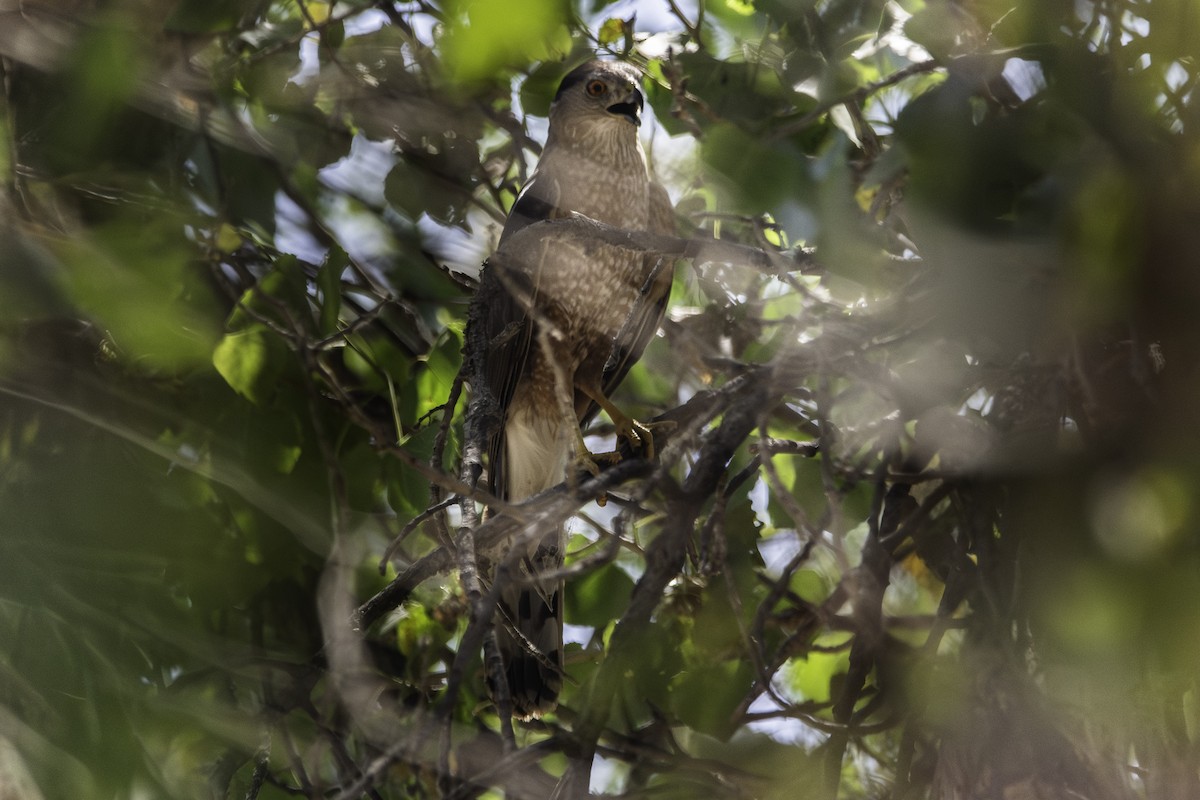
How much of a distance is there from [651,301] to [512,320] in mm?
385

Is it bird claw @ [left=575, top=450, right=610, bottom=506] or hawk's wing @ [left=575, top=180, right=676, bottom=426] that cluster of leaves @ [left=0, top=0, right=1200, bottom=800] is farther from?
bird claw @ [left=575, top=450, right=610, bottom=506]

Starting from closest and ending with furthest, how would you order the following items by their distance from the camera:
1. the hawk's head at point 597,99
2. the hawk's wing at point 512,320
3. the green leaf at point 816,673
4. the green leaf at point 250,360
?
the green leaf at point 250,360, the green leaf at point 816,673, the hawk's wing at point 512,320, the hawk's head at point 597,99

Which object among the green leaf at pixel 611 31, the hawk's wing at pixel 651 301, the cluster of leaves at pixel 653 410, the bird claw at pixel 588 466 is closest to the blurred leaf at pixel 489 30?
the cluster of leaves at pixel 653 410

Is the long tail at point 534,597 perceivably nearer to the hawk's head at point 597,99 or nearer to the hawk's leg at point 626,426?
the hawk's leg at point 626,426

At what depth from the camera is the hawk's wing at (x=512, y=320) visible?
262cm

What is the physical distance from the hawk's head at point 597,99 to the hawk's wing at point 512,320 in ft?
1.04

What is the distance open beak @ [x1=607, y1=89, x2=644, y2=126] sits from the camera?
10.4ft

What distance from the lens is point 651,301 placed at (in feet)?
9.54

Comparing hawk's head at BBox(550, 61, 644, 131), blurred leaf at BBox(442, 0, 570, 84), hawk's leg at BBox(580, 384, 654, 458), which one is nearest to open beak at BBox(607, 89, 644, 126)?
hawk's head at BBox(550, 61, 644, 131)

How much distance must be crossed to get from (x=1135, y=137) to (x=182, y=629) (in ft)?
6.53

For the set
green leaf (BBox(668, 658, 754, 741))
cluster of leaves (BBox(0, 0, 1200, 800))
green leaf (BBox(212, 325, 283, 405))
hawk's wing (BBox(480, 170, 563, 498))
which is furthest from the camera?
hawk's wing (BBox(480, 170, 563, 498))

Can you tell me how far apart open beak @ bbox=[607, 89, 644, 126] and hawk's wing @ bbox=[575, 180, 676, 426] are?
1.01 ft

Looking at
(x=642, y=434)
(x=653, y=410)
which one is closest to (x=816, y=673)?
(x=642, y=434)

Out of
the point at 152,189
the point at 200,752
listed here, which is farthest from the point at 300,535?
the point at 152,189
